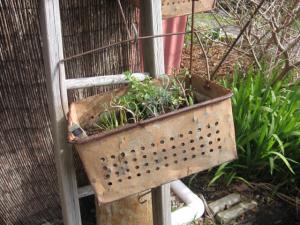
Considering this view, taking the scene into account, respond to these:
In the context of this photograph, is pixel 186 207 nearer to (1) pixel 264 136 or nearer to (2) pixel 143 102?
(1) pixel 264 136

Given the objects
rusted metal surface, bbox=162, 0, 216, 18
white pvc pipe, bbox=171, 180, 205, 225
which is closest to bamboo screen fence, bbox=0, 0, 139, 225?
rusted metal surface, bbox=162, 0, 216, 18

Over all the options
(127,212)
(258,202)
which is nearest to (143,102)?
(127,212)

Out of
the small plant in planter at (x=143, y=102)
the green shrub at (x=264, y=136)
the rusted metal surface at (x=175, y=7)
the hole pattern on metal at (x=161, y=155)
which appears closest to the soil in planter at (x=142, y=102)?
the small plant in planter at (x=143, y=102)

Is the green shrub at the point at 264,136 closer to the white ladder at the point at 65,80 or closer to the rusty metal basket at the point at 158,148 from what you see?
the white ladder at the point at 65,80

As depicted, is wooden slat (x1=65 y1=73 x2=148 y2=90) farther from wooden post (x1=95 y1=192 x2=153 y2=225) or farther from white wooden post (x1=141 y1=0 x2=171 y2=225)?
wooden post (x1=95 y1=192 x2=153 y2=225)

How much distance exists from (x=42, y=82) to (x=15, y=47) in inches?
7.0

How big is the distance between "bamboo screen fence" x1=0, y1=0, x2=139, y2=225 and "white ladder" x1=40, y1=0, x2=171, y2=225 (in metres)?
0.25

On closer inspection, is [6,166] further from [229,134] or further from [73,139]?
[229,134]

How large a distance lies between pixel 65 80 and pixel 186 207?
3.34 ft

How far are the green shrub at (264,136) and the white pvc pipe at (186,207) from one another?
0.20m

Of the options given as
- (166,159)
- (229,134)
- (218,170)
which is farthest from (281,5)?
(166,159)

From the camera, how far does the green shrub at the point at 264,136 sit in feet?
7.19

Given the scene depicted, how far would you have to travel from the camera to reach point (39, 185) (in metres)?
1.91

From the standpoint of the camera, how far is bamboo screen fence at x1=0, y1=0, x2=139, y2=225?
4.93 feet
